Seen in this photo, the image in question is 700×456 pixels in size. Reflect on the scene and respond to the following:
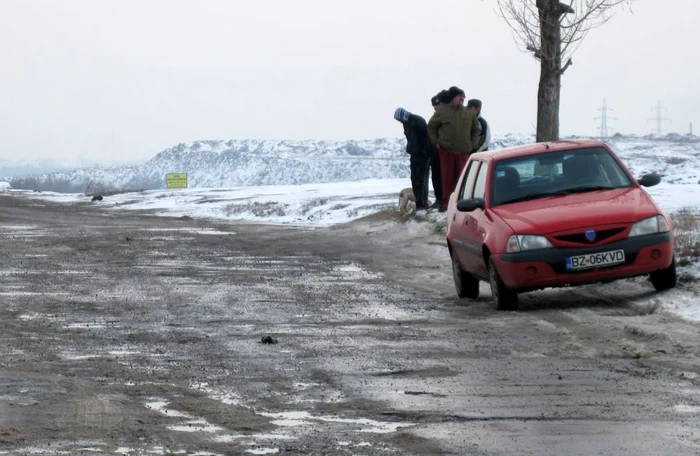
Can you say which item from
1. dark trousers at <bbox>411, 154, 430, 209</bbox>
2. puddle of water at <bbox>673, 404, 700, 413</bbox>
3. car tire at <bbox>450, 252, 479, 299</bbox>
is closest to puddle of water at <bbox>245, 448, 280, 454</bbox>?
puddle of water at <bbox>673, 404, 700, 413</bbox>

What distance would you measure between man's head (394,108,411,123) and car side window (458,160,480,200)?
1040 centimetres

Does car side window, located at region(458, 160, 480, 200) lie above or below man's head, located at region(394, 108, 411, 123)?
below

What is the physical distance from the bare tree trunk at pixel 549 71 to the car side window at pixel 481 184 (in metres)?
11.0

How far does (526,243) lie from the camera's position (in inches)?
456

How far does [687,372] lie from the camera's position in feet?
25.7

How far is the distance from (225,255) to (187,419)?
12900 mm

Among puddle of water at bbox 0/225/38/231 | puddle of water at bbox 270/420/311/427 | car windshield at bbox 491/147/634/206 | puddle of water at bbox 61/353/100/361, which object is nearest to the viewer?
puddle of water at bbox 270/420/311/427

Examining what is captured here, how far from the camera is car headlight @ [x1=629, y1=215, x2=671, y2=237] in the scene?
1160 centimetres

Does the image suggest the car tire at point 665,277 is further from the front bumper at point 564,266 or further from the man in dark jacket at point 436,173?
the man in dark jacket at point 436,173

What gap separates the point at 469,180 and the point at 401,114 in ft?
35.3

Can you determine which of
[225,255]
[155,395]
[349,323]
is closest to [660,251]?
[349,323]

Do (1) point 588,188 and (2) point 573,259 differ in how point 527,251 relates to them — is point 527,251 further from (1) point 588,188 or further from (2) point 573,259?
(1) point 588,188

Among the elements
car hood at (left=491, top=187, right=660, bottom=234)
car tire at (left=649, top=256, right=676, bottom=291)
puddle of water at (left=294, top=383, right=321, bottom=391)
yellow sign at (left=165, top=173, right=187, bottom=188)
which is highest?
car hood at (left=491, top=187, right=660, bottom=234)

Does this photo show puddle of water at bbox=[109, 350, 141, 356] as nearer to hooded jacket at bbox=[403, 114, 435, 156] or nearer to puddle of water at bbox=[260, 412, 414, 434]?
puddle of water at bbox=[260, 412, 414, 434]
